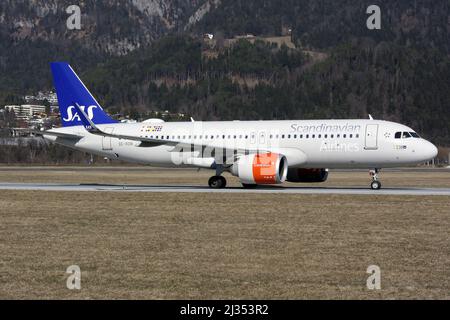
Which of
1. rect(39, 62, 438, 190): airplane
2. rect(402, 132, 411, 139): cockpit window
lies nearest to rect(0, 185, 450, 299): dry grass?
rect(39, 62, 438, 190): airplane

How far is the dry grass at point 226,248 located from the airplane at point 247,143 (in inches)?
307

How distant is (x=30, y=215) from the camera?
28.3 m

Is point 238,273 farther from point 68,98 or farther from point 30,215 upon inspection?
point 68,98

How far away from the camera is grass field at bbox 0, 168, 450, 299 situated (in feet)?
48.6

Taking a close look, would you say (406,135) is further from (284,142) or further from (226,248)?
(226,248)

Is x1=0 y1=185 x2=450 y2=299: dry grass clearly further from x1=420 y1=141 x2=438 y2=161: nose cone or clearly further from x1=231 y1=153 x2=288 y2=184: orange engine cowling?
x1=420 y1=141 x2=438 y2=161: nose cone

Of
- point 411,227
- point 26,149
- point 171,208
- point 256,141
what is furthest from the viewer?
point 26,149

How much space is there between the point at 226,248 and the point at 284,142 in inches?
921

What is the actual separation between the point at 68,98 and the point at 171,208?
2014cm

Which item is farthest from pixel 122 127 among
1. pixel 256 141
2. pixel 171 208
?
pixel 171 208

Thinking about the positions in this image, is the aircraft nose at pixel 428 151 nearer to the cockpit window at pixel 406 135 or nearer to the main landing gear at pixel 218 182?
the cockpit window at pixel 406 135

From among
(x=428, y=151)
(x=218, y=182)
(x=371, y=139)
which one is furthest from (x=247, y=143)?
(x=428, y=151)

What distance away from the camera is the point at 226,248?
1984cm
